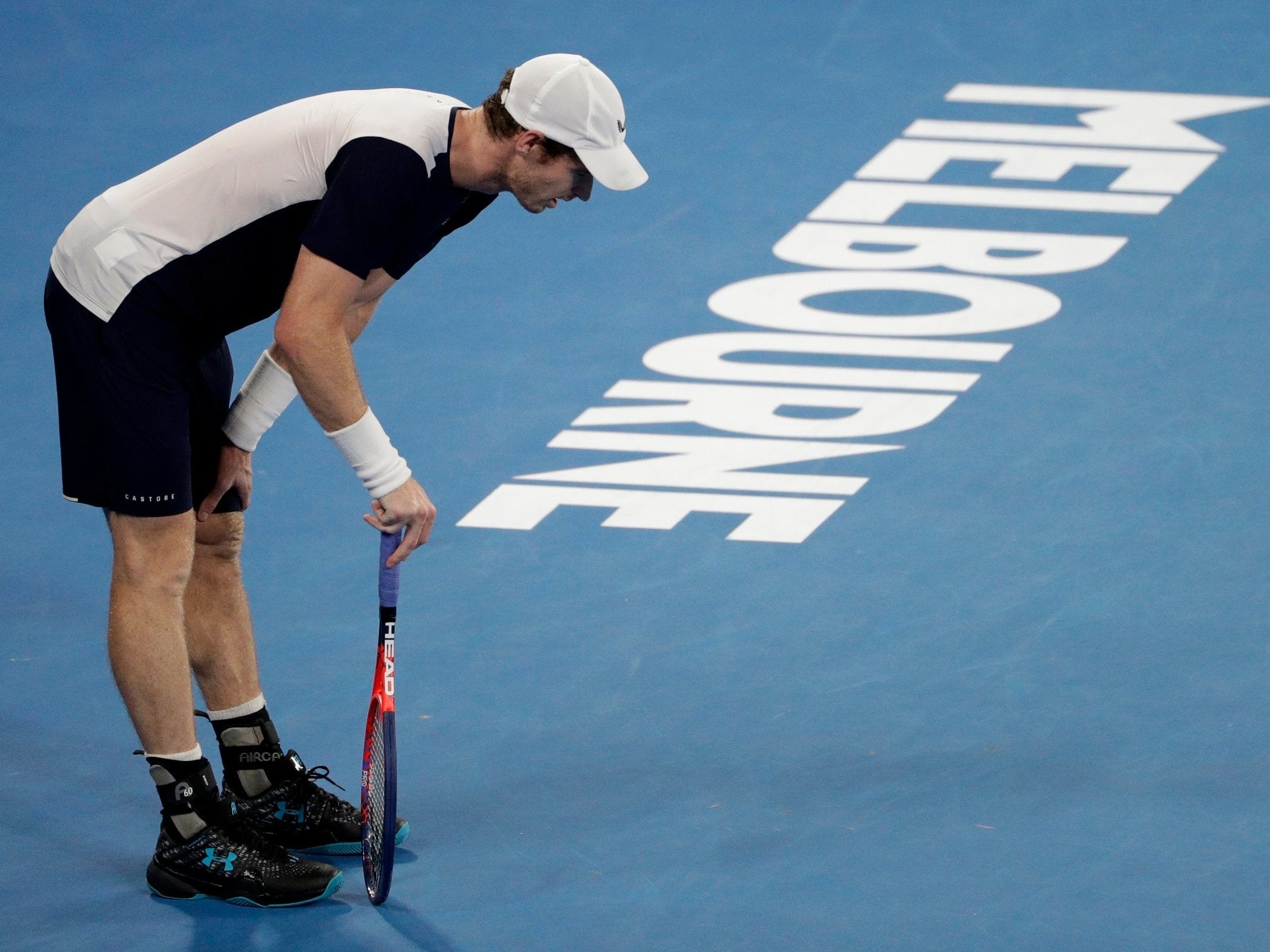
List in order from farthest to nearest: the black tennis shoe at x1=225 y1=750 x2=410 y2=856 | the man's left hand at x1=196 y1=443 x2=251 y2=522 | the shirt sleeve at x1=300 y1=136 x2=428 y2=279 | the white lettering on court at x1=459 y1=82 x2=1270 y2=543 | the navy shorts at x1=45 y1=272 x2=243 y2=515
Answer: the white lettering on court at x1=459 y1=82 x2=1270 y2=543
the black tennis shoe at x1=225 y1=750 x2=410 y2=856
the man's left hand at x1=196 y1=443 x2=251 y2=522
the navy shorts at x1=45 y1=272 x2=243 y2=515
the shirt sleeve at x1=300 y1=136 x2=428 y2=279

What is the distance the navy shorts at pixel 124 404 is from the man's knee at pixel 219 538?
0.90 ft

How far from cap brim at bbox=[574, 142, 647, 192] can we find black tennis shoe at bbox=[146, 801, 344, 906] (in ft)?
4.96

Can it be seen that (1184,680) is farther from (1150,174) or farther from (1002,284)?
(1150,174)

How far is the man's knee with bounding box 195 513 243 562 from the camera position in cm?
425

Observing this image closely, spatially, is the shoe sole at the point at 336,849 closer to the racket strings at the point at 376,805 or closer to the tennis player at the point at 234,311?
the tennis player at the point at 234,311

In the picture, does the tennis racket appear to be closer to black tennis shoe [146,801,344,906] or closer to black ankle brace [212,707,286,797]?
black tennis shoe [146,801,344,906]

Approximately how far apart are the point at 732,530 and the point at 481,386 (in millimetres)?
1204

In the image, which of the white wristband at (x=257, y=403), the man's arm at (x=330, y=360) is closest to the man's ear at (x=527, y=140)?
the man's arm at (x=330, y=360)

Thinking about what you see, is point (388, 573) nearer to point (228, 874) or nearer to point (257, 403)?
point (257, 403)

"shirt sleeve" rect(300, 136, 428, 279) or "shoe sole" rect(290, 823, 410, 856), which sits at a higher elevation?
"shirt sleeve" rect(300, 136, 428, 279)

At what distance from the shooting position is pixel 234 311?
3.92 m

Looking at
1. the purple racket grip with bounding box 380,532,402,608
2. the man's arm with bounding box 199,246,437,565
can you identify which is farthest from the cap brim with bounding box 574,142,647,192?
the purple racket grip with bounding box 380,532,402,608

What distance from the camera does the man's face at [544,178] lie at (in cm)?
375

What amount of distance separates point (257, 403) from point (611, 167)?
0.94 m
